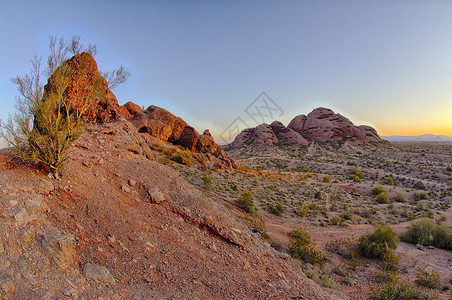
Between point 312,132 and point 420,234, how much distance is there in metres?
43.0

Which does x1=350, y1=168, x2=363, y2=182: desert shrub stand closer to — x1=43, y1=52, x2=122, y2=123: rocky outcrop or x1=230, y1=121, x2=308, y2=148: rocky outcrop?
x1=230, y1=121, x2=308, y2=148: rocky outcrop

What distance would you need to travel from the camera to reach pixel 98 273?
12.8ft

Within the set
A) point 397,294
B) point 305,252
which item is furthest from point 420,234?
point 397,294

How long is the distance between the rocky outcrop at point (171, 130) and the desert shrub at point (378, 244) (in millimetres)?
13326

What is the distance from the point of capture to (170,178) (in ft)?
25.8

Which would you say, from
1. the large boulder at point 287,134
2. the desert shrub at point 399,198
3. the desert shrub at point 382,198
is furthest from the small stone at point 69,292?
the large boulder at point 287,134

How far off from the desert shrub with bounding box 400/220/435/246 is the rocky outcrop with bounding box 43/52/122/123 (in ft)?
47.5

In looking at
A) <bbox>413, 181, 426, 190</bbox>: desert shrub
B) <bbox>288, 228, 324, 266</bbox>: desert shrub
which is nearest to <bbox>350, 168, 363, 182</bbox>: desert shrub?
<bbox>413, 181, 426, 190</bbox>: desert shrub

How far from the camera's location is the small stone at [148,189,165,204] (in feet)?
20.9

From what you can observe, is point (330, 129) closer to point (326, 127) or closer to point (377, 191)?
point (326, 127)

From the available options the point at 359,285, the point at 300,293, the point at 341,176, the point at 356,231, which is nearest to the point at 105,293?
the point at 300,293

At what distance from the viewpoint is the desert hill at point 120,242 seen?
3650mm

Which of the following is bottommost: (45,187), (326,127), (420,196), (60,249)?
(420,196)

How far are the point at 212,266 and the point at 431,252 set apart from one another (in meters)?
10.5
